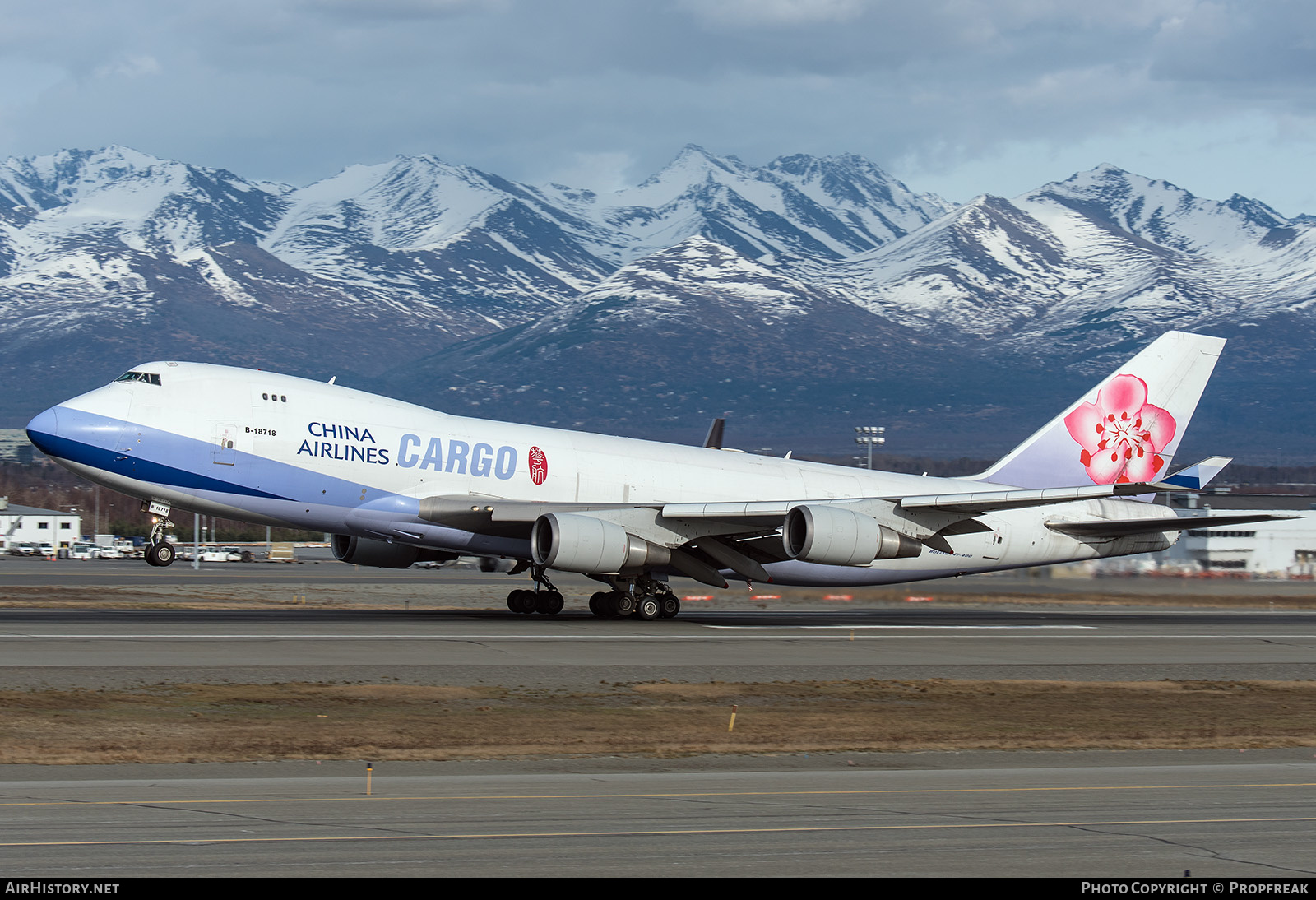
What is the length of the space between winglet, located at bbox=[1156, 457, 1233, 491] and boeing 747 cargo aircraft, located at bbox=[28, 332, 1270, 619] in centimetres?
7

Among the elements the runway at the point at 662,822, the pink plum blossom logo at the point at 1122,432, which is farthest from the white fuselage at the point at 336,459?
the runway at the point at 662,822

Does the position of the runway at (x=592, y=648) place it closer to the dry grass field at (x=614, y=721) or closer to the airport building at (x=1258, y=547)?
the dry grass field at (x=614, y=721)

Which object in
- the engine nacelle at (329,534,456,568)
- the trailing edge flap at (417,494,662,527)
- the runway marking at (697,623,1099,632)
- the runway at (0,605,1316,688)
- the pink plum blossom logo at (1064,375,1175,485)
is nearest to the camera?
the runway at (0,605,1316,688)

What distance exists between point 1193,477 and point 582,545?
1837 cm

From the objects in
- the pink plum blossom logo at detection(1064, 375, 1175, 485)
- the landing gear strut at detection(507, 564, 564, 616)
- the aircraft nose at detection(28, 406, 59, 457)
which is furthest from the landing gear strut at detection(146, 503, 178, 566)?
the pink plum blossom logo at detection(1064, 375, 1175, 485)

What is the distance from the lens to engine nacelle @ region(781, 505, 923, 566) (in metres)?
37.3

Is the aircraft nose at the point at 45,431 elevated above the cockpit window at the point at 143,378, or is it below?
below

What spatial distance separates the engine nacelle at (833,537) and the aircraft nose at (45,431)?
17842 mm

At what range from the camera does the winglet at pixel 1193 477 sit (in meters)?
42.0

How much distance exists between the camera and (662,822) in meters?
14.1

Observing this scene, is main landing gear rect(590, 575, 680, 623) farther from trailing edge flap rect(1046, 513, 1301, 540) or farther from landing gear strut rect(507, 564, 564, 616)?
trailing edge flap rect(1046, 513, 1301, 540)

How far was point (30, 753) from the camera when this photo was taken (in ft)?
59.2

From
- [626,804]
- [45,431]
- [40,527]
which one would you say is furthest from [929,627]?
[40,527]
